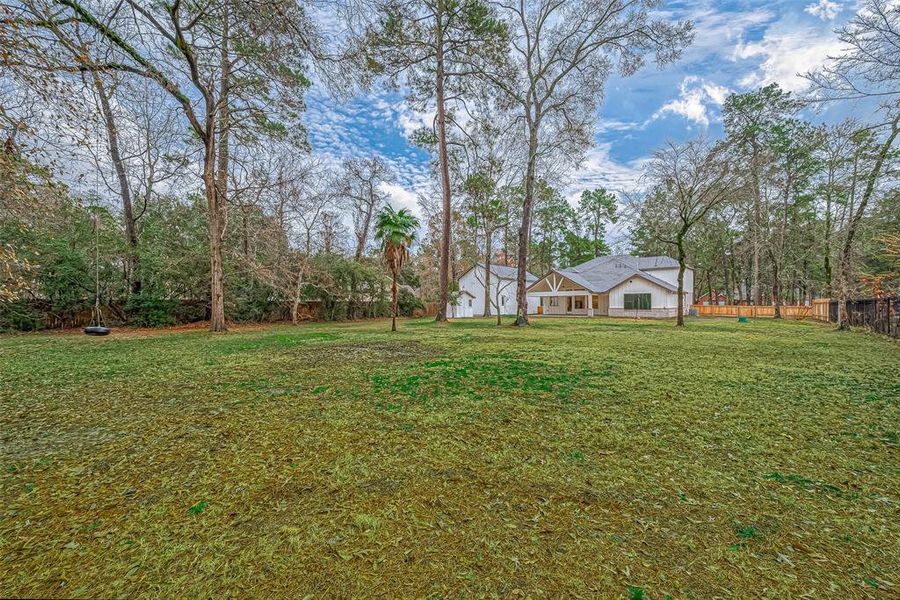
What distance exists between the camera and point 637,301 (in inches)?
939

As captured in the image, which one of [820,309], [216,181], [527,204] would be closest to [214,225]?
[216,181]

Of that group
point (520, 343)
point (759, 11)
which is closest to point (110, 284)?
point (520, 343)

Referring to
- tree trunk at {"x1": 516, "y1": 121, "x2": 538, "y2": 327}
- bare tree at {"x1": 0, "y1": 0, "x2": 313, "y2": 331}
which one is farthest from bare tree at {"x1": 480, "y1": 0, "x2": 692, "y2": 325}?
bare tree at {"x1": 0, "y1": 0, "x2": 313, "y2": 331}

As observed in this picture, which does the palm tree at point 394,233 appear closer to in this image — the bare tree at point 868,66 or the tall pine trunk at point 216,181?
the tall pine trunk at point 216,181

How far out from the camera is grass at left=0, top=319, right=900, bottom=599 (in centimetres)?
147

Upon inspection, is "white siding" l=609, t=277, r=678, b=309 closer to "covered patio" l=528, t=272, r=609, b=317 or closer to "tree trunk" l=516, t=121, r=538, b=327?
"covered patio" l=528, t=272, r=609, b=317

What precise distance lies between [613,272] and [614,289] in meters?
3.08

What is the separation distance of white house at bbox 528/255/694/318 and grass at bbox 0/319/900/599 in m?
20.6

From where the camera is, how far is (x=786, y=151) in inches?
795

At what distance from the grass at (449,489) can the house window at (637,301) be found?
20.5 meters

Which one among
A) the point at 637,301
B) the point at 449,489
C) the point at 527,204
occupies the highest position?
the point at 527,204

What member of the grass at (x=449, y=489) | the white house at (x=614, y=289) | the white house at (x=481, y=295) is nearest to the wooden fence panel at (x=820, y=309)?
the white house at (x=614, y=289)

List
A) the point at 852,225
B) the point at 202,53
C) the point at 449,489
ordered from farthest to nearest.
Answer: the point at 852,225 < the point at 202,53 < the point at 449,489

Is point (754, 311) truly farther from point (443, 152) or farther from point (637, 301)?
point (443, 152)
